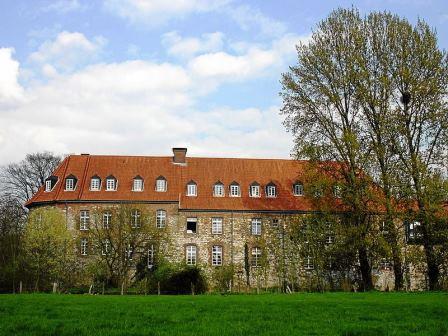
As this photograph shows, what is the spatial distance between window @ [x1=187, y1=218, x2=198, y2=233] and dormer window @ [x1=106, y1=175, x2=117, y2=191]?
6658 millimetres

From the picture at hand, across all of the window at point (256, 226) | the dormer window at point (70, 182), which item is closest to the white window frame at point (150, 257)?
the window at point (256, 226)

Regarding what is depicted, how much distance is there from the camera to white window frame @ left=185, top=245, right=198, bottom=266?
45594 mm

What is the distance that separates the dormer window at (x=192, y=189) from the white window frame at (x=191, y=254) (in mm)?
4489

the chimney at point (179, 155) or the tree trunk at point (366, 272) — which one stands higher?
the chimney at point (179, 155)

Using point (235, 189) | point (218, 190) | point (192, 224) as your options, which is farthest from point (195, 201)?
point (235, 189)

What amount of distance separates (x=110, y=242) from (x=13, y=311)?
24.4 meters

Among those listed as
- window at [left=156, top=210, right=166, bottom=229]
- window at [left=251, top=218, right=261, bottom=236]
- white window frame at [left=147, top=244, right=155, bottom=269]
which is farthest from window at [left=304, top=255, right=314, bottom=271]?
white window frame at [left=147, top=244, right=155, bottom=269]

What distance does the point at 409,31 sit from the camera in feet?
108

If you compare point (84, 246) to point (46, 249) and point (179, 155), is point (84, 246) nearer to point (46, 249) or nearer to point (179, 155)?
point (46, 249)

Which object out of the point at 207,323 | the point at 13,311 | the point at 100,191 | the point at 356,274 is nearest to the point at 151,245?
the point at 100,191

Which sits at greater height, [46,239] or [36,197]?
[36,197]

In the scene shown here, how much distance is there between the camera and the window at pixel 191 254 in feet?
150

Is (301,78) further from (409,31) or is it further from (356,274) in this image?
(356,274)

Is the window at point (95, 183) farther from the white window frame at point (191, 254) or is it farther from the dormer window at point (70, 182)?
the white window frame at point (191, 254)
